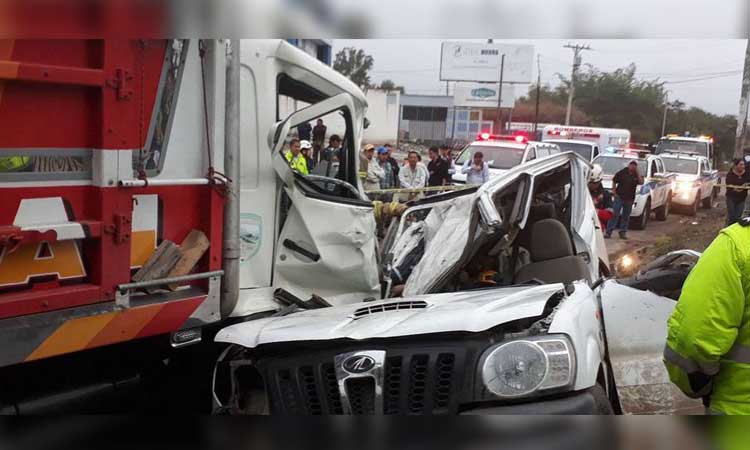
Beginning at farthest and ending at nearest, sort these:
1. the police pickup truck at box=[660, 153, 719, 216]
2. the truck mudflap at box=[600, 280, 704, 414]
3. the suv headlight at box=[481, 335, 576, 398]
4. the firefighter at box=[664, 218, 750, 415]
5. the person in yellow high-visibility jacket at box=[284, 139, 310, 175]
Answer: the police pickup truck at box=[660, 153, 719, 216], the person in yellow high-visibility jacket at box=[284, 139, 310, 175], the truck mudflap at box=[600, 280, 704, 414], the suv headlight at box=[481, 335, 576, 398], the firefighter at box=[664, 218, 750, 415]

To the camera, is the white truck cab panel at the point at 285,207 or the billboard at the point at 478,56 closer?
the billboard at the point at 478,56

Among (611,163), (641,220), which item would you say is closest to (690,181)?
(611,163)

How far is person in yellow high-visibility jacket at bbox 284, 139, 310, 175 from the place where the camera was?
4184 mm

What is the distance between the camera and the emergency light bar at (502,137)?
16281mm

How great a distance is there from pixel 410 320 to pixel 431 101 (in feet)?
36.5

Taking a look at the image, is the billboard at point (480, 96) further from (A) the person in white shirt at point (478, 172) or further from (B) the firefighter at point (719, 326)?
(B) the firefighter at point (719, 326)

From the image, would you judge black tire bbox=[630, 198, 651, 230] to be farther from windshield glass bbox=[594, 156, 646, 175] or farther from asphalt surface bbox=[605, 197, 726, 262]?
windshield glass bbox=[594, 156, 646, 175]

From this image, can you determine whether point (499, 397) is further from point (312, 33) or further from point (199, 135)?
point (199, 135)

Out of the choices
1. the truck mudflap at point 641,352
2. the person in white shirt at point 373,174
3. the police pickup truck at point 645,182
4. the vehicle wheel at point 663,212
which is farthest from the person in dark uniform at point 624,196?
the truck mudflap at point 641,352

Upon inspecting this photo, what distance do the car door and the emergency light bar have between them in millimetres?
12669

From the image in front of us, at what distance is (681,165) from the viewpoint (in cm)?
1691

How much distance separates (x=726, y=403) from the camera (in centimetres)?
225

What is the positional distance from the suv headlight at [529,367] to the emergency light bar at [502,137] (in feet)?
46.6

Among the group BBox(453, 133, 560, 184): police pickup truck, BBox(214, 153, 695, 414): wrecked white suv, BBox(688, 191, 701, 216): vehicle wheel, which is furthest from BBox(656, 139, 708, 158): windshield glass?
BBox(214, 153, 695, 414): wrecked white suv
